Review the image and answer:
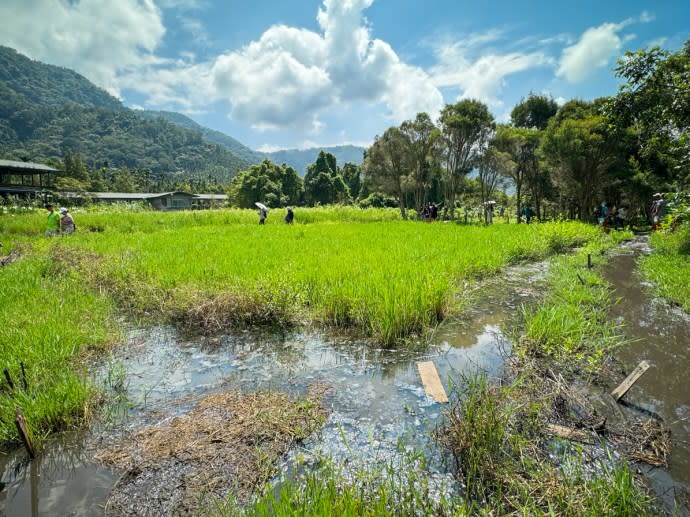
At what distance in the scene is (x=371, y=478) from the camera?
8.04 feet

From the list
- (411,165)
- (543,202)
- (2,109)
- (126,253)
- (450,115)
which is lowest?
(126,253)

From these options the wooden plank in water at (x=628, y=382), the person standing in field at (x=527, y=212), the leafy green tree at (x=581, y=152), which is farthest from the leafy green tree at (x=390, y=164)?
the wooden plank in water at (x=628, y=382)

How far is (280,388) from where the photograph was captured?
12.6 ft

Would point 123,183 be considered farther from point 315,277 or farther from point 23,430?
point 23,430

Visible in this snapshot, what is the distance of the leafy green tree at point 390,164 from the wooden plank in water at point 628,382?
27465 millimetres

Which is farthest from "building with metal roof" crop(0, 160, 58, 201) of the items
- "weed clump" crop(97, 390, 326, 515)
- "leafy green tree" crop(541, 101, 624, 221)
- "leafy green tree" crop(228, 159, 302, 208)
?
"leafy green tree" crop(541, 101, 624, 221)

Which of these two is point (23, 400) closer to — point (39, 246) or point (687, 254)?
point (39, 246)

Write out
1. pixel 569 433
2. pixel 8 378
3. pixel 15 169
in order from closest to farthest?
pixel 569 433 → pixel 8 378 → pixel 15 169

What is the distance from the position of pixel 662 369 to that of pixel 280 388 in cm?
444

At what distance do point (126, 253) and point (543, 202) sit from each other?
107ft

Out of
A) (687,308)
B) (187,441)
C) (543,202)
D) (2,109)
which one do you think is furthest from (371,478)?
(2,109)

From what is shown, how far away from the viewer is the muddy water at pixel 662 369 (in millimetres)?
2479

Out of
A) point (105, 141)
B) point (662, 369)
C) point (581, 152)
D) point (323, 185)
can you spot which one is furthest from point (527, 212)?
point (105, 141)

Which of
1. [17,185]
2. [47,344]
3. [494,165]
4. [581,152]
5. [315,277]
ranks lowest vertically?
[47,344]
